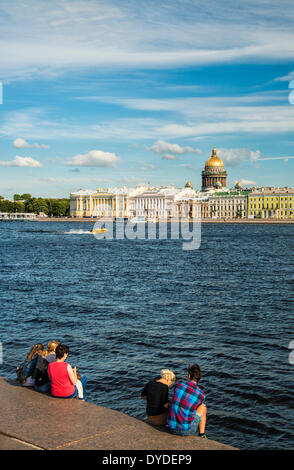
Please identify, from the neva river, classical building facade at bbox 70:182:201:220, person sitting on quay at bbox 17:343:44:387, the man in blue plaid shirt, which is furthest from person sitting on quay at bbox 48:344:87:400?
classical building facade at bbox 70:182:201:220

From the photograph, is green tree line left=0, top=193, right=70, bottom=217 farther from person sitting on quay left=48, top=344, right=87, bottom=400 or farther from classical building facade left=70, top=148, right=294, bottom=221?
person sitting on quay left=48, top=344, right=87, bottom=400

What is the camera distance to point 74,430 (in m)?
4.45

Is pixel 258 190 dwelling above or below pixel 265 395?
above

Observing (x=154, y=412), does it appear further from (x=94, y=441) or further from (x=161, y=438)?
(x=94, y=441)

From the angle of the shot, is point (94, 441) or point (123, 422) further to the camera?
point (123, 422)

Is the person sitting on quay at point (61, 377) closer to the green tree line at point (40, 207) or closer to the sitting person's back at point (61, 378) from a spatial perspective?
the sitting person's back at point (61, 378)

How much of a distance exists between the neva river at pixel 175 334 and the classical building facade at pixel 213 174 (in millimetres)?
111121

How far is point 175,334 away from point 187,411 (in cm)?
606

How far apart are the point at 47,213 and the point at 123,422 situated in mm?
138876

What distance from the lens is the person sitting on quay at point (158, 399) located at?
475cm

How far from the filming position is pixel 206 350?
942 centimetres

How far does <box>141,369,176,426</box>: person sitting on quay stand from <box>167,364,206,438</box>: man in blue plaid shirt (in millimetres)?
122
